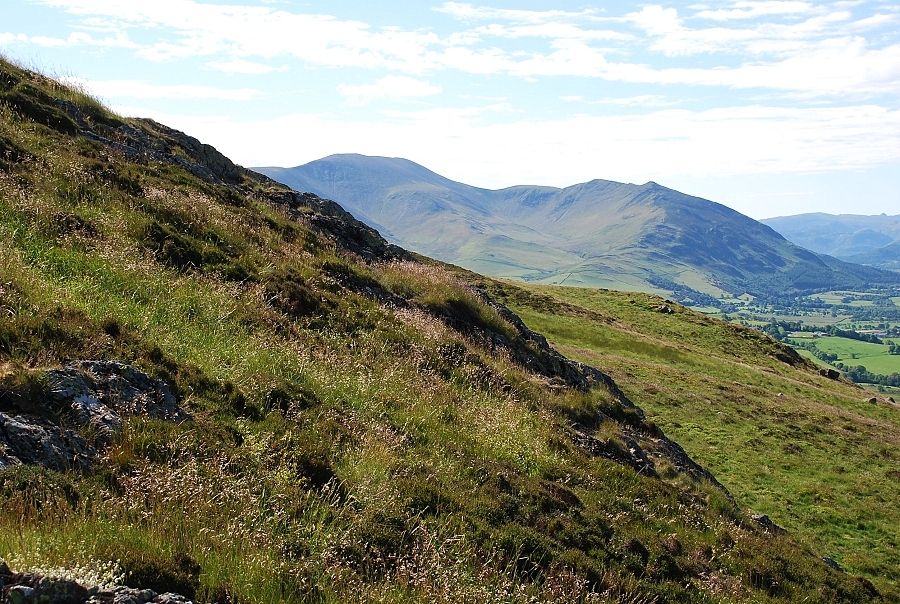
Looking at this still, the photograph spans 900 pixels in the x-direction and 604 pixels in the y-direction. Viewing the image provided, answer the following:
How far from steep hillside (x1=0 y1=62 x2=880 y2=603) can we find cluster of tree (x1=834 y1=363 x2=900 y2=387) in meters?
181

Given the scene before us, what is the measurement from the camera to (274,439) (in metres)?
8.11

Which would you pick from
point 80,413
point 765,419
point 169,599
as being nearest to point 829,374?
point 765,419

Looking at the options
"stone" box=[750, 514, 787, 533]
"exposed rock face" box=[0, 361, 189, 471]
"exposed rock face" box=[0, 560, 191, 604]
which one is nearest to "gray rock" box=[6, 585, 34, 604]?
"exposed rock face" box=[0, 560, 191, 604]

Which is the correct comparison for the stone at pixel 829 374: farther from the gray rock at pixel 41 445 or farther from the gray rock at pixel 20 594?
the gray rock at pixel 20 594

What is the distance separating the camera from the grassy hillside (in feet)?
74.9

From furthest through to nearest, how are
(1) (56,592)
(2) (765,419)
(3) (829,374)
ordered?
1. (3) (829,374)
2. (2) (765,419)
3. (1) (56,592)

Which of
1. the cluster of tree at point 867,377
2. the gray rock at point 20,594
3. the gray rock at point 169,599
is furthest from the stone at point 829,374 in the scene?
the cluster of tree at point 867,377

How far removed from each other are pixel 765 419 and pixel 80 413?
38.6m

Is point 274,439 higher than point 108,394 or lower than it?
lower

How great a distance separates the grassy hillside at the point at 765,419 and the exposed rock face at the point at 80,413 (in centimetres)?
2096

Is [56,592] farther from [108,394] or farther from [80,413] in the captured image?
[108,394]

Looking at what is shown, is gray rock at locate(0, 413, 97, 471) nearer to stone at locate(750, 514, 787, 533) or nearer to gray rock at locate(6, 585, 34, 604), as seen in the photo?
gray rock at locate(6, 585, 34, 604)

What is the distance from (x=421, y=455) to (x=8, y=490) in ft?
19.3

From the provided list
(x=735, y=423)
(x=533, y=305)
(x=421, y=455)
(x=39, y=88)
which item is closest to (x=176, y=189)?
(x=39, y=88)
